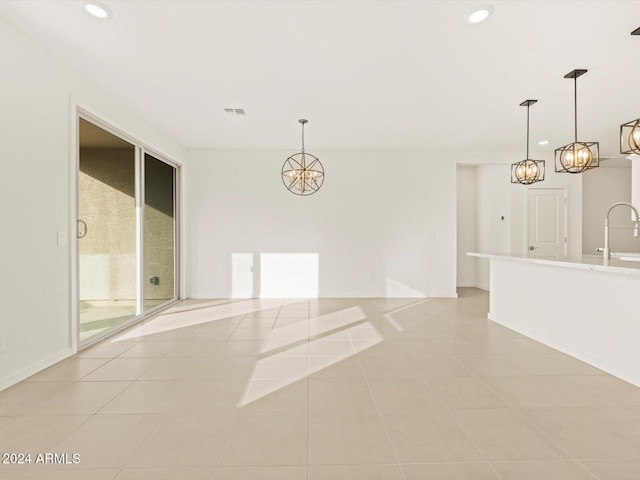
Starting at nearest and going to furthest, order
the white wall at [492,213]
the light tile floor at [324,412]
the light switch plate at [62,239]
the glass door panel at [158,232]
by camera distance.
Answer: the light tile floor at [324,412] → the light switch plate at [62,239] → the glass door panel at [158,232] → the white wall at [492,213]

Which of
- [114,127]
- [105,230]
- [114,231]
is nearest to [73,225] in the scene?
[105,230]

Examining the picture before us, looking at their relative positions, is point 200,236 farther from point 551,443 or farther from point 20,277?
point 551,443

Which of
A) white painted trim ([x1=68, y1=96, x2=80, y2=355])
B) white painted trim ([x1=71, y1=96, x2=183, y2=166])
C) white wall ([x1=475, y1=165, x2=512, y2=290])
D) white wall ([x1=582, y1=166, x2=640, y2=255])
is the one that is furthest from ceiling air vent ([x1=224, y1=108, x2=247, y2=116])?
white wall ([x1=582, y1=166, x2=640, y2=255])

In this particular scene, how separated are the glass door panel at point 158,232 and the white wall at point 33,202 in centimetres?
171

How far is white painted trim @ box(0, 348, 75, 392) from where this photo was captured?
250 cm

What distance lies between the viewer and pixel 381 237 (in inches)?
252

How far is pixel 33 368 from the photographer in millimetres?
2750

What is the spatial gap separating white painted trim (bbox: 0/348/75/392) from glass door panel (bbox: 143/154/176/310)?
67.4 inches

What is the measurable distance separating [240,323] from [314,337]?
117 cm

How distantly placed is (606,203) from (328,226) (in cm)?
647

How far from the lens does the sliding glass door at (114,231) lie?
379 centimetres

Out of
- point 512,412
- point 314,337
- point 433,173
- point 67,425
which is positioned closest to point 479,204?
point 433,173

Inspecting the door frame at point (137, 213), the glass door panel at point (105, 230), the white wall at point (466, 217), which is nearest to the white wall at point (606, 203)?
the white wall at point (466, 217)

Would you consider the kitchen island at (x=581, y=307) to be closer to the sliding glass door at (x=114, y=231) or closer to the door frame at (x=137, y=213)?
the door frame at (x=137, y=213)
